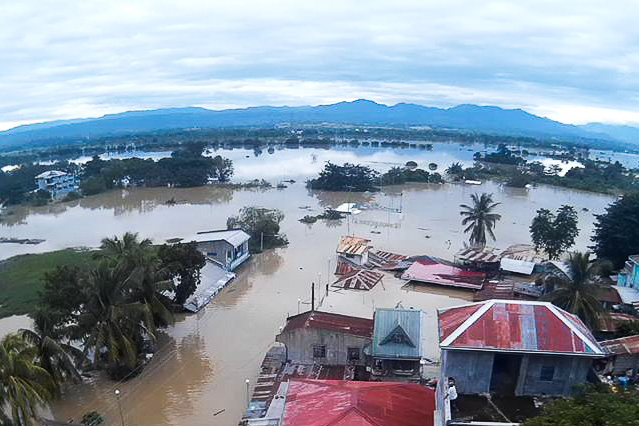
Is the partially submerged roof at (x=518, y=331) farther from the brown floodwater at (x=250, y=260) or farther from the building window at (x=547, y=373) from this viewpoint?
the brown floodwater at (x=250, y=260)

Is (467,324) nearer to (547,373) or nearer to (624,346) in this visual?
(547,373)

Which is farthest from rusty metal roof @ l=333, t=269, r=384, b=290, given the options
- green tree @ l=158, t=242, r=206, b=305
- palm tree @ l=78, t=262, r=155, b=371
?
palm tree @ l=78, t=262, r=155, b=371

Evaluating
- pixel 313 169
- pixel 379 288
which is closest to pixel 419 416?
pixel 379 288

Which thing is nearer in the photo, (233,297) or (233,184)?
(233,297)

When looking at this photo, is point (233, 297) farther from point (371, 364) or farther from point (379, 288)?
point (371, 364)

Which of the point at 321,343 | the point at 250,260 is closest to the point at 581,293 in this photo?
the point at 321,343

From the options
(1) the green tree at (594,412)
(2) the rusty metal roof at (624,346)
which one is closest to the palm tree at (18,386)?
(1) the green tree at (594,412)
